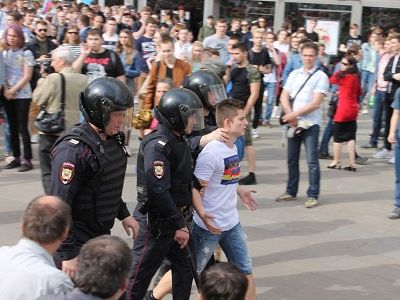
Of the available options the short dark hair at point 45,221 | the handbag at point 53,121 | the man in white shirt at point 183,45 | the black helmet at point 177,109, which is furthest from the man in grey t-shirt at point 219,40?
the short dark hair at point 45,221

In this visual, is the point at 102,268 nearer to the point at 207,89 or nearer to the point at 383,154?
the point at 207,89

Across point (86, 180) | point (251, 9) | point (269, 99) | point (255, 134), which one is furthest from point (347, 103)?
point (251, 9)

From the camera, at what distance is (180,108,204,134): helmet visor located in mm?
4332

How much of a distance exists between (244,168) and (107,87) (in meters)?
5.53

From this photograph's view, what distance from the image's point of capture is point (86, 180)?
12.4 feet

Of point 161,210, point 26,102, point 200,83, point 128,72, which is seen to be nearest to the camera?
point 161,210

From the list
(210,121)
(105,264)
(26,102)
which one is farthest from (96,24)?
(105,264)

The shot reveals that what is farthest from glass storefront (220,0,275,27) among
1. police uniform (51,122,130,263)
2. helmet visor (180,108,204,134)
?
police uniform (51,122,130,263)

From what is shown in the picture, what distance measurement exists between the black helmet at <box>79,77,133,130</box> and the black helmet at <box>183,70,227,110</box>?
144 centimetres

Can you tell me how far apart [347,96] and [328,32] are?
9.17 metres

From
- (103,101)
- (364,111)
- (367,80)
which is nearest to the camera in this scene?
(103,101)

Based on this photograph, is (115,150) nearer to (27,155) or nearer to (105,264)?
(105,264)

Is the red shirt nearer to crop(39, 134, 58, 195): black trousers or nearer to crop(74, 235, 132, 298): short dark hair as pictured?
crop(39, 134, 58, 195): black trousers

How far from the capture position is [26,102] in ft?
28.9
